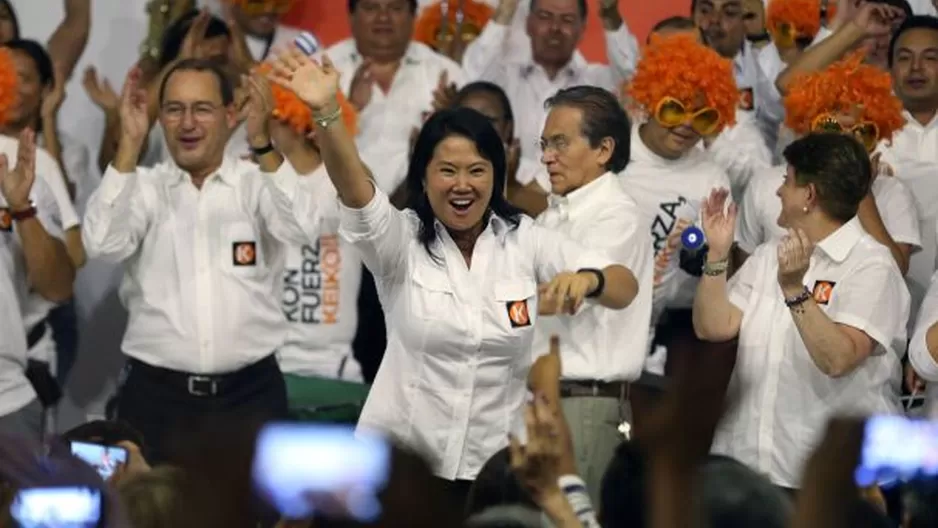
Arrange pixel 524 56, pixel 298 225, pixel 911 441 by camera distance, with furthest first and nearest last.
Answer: pixel 524 56 < pixel 298 225 < pixel 911 441

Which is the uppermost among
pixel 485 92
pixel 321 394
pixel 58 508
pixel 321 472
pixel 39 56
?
pixel 39 56

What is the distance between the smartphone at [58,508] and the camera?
2818 mm

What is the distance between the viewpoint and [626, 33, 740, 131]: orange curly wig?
5805 mm

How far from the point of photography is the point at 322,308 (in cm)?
646

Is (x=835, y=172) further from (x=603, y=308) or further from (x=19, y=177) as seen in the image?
(x=19, y=177)

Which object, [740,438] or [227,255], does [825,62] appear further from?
[227,255]

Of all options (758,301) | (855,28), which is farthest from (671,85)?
(758,301)

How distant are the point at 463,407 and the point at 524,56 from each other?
8.64 feet

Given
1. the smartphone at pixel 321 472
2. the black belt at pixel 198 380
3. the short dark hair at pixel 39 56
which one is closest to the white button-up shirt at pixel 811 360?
the black belt at pixel 198 380

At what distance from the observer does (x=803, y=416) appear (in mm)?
4832

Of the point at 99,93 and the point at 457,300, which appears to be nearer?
the point at 457,300

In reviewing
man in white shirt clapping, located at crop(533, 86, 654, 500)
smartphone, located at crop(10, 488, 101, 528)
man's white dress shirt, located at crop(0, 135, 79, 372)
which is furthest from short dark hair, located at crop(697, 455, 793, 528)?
man's white dress shirt, located at crop(0, 135, 79, 372)

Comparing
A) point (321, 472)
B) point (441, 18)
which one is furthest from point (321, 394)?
point (321, 472)

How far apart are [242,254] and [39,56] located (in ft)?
4.48
